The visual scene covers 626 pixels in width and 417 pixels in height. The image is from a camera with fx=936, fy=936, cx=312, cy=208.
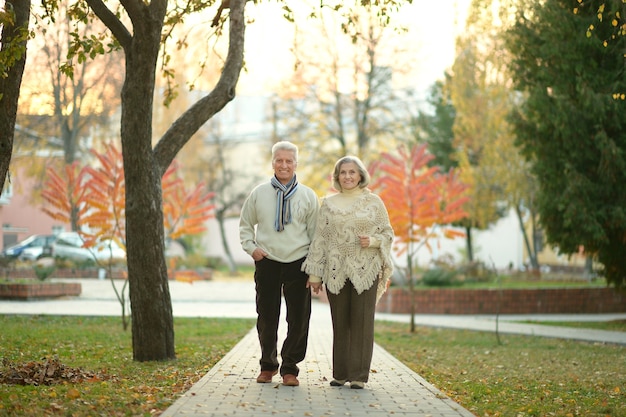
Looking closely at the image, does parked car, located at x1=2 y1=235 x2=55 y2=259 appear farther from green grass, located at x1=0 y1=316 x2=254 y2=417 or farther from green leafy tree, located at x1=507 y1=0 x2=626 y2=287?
green leafy tree, located at x1=507 y1=0 x2=626 y2=287

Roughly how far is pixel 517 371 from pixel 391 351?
3180 mm

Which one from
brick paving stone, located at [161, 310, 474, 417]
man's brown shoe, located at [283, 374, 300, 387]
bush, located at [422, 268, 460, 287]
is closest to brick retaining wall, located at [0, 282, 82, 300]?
bush, located at [422, 268, 460, 287]

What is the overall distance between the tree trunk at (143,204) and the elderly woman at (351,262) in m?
2.92

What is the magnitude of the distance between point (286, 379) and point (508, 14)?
832 inches

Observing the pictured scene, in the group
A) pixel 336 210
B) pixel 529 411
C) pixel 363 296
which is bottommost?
pixel 529 411

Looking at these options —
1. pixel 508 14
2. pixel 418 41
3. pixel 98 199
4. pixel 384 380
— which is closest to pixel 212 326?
pixel 98 199

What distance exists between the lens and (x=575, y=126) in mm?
18797

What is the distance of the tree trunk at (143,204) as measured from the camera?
1066cm

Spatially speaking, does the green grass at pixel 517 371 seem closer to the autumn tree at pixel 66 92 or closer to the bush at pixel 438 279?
the bush at pixel 438 279

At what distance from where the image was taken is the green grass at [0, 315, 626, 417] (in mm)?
7734

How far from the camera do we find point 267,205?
8.66m

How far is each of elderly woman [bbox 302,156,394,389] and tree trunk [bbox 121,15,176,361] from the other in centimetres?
292

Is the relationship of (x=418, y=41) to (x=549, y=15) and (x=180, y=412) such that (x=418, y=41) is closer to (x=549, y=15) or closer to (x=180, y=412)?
(x=549, y=15)

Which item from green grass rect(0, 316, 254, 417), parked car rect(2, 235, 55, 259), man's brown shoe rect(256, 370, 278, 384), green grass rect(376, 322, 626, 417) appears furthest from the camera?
parked car rect(2, 235, 55, 259)
